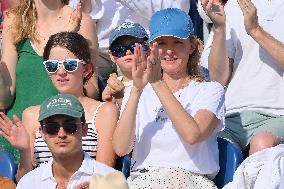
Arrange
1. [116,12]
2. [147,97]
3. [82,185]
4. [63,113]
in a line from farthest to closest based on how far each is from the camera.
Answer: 1. [116,12]
2. [147,97]
3. [63,113]
4. [82,185]

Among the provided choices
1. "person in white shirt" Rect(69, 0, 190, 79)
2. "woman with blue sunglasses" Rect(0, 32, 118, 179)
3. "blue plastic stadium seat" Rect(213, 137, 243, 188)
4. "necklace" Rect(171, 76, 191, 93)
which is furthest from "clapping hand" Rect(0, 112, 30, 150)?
"person in white shirt" Rect(69, 0, 190, 79)

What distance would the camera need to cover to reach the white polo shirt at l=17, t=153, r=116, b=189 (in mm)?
4570

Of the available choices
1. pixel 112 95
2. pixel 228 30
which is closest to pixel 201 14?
pixel 228 30

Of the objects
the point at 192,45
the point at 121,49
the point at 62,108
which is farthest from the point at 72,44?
the point at 62,108

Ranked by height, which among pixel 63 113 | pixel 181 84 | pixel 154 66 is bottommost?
pixel 181 84

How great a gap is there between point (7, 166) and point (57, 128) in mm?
711

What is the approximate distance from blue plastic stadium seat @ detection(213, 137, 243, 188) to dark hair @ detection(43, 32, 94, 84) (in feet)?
3.26

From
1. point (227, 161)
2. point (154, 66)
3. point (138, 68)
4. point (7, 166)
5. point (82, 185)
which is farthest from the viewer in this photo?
point (7, 166)

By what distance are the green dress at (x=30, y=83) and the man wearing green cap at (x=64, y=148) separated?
0.97 meters

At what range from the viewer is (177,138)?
4.80 meters

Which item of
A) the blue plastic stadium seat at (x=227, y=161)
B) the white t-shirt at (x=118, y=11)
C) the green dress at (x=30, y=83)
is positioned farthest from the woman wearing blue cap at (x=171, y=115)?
the white t-shirt at (x=118, y=11)

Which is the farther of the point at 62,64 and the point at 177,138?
the point at 62,64

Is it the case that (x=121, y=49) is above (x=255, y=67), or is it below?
above

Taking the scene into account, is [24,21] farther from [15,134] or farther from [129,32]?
[15,134]
